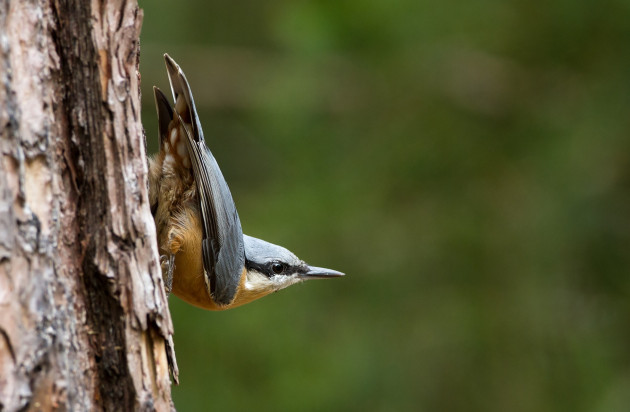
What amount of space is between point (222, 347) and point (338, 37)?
2.46m

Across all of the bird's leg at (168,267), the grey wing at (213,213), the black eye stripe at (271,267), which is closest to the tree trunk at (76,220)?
the grey wing at (213,213)

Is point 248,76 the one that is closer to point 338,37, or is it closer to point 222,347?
point 338,37

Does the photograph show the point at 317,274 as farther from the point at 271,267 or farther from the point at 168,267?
the point at 168,267

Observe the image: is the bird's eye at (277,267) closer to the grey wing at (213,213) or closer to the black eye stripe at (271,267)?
the black eye stripe at (271,267)

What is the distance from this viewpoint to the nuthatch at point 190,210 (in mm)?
3270

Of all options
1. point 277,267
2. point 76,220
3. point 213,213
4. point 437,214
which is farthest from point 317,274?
point 76,220

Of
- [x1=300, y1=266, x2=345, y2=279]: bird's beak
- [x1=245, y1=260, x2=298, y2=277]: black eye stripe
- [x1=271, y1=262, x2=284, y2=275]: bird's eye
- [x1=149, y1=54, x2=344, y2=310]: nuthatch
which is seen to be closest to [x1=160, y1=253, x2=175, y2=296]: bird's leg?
[x1=149, y1=54, x2=344, y2=310]: nuthatch

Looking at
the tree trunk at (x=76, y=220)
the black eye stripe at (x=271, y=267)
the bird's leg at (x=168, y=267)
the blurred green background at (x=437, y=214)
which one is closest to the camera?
the tree trunk at (x=76, y=220)

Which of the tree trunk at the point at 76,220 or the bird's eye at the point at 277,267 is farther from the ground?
the tree trunk at the point at 76,220

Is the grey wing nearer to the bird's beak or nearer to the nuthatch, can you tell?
the nuthatch

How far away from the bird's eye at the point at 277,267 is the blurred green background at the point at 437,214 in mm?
1366

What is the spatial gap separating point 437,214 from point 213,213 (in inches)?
110

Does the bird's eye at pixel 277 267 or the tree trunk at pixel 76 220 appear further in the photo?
the bird's eye at pixel 277 267

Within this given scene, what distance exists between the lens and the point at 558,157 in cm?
543
